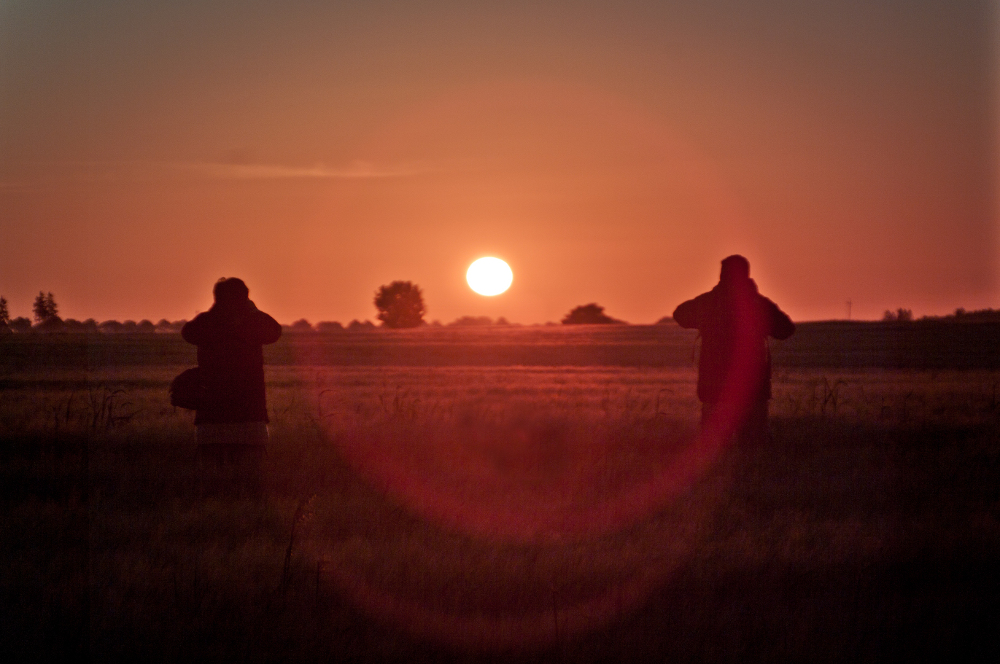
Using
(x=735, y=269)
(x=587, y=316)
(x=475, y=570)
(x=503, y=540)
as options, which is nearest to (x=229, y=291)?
(x=503, y=540)

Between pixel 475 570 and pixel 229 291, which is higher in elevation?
pixel 229 291

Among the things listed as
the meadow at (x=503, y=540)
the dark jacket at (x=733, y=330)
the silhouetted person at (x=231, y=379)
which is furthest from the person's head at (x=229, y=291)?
the dark jacket at (x=733, y=330)

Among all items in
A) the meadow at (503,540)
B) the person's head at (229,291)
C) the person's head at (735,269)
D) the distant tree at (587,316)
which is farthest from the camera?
the distant tree at (587,316)

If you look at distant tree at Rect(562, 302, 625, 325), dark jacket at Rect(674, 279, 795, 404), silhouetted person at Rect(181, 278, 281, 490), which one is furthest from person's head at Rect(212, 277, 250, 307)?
distant tree at Rect(562, 302, 625, 325)

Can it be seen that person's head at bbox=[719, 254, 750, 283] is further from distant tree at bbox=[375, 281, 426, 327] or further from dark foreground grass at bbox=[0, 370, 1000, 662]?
distant tree at bbox=[375, 281, 426, 327]

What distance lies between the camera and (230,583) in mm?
6859

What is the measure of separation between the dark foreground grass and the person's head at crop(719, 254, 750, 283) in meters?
1.97

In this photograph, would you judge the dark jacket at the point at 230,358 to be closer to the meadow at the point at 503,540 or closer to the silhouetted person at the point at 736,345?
the meadow at the point at 503,540

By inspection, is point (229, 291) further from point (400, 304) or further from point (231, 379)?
point (400, 304)

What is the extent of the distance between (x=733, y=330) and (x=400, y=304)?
456ft

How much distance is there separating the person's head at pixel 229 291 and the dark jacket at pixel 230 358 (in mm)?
58

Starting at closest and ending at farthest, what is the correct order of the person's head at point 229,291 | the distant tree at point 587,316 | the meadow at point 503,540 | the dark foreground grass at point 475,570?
Result: the dark foreground grass at point 475,570 < the meadow at point 503,540 < the person's head at point 229,291 < the distant tree at point 587,316

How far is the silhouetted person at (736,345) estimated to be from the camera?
11.9 m

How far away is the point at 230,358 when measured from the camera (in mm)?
10211
